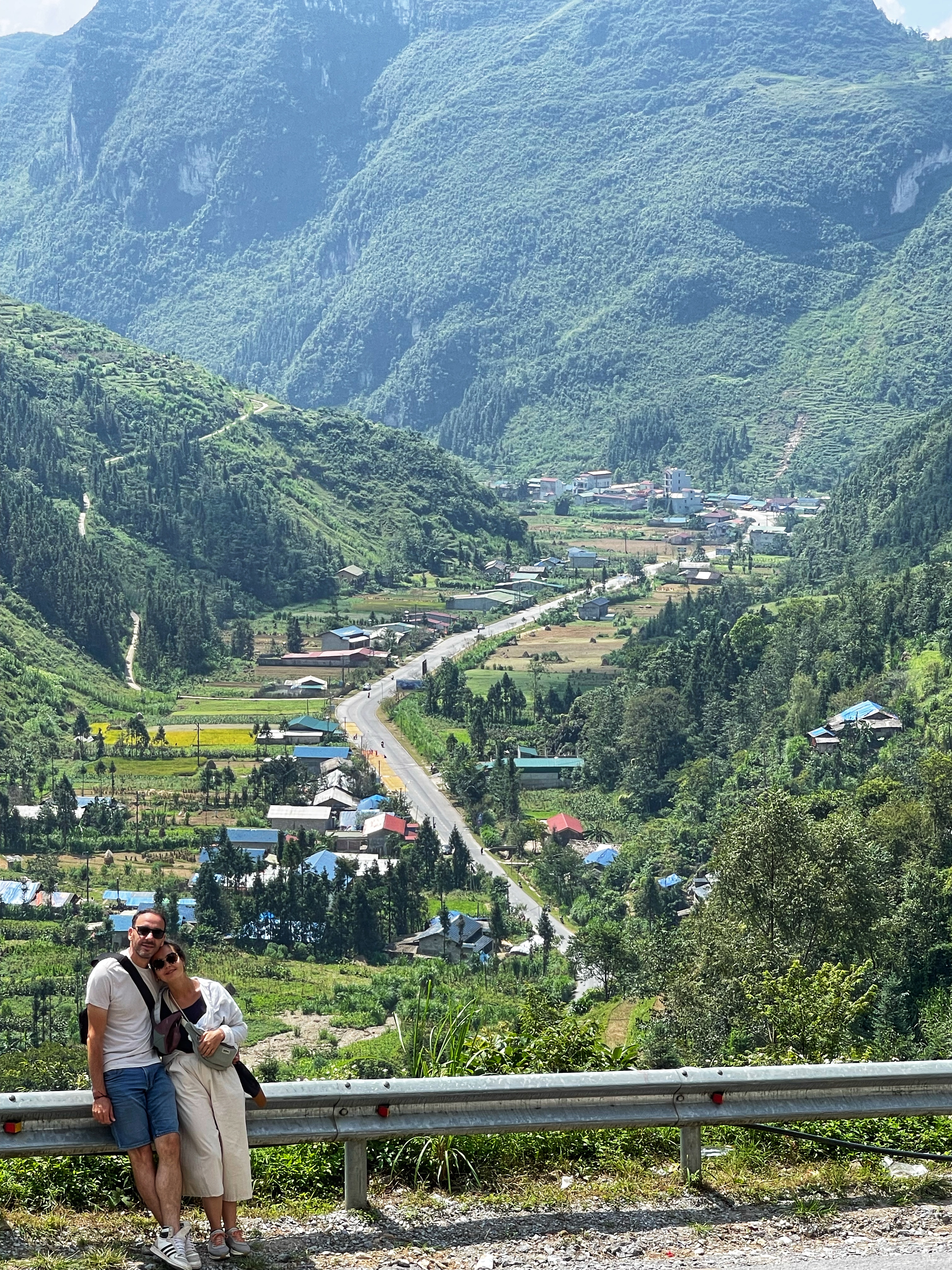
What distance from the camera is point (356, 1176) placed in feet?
30.4

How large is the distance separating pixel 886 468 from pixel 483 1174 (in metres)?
120

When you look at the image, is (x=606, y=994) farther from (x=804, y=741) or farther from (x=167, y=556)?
(x=167, y=556)

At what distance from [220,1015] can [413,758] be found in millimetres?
68191

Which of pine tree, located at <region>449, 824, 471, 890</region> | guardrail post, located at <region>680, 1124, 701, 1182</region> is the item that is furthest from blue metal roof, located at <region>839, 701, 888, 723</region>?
guardrail post, located at <region>680, 1124, 701, 1182</region>

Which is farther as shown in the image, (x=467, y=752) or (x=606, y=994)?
(x=467, y=752)

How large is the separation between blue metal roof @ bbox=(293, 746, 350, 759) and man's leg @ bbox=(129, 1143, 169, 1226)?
6530 centimetres

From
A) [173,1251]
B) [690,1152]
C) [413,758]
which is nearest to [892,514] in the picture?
[413,758]

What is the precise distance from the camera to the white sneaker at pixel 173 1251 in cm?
833

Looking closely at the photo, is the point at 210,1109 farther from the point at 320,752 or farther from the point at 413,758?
the point at 413,758

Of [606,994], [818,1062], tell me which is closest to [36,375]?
[606,994]

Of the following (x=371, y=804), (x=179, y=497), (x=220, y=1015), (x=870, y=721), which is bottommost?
(x=371, y=804)

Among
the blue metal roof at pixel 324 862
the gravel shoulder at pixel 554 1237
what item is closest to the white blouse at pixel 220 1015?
the gravel shoulder at pixel 554 1237

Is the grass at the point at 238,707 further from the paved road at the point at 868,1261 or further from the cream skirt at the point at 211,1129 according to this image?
the paved road at the point at 868,1261

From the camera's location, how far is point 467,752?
75.1 m
